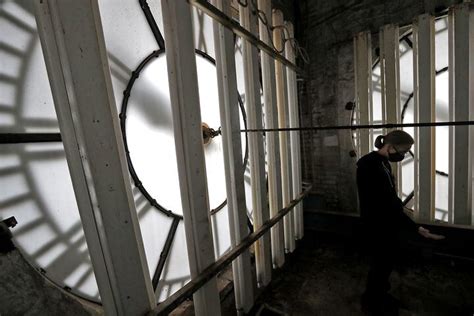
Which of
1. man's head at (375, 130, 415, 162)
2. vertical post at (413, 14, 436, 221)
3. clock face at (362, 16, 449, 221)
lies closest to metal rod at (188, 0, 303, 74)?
man's head at (375, 130, 415, 162)

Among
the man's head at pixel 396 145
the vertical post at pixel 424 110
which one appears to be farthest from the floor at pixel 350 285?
the man's head at pixel 396 145

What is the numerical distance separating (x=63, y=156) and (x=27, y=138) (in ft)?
0.68

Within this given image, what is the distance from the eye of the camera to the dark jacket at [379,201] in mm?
1950

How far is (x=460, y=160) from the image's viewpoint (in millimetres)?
2586

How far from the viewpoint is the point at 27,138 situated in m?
1.03

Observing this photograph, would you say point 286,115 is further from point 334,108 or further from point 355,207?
point 355,207

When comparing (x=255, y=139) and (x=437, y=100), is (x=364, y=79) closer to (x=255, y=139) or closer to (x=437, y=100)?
(x=437, y=100)

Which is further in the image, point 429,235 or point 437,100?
point 437,100

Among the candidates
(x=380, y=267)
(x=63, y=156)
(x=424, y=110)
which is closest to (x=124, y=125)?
(x=63, y=156)

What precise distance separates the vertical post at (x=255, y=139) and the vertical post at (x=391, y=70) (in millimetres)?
1860

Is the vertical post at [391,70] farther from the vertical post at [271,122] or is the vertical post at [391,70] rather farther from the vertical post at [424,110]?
the vertical post at [271,122]

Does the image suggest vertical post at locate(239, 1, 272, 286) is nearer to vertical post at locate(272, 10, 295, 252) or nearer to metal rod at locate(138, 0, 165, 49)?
vertical post at locate(272, 10, 295, 252)

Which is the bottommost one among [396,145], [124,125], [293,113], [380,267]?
[380,267]

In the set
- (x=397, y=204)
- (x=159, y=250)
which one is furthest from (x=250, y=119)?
(x=397, y=204)
